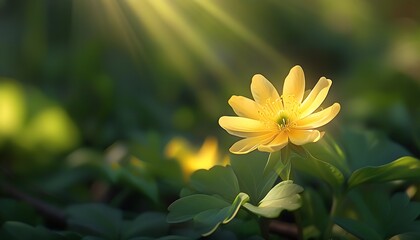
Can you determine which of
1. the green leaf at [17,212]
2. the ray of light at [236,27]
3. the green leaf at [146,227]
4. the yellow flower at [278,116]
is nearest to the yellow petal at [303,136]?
the yellow flower at [278,116]

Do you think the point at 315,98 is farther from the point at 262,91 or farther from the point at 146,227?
the point at 146,227

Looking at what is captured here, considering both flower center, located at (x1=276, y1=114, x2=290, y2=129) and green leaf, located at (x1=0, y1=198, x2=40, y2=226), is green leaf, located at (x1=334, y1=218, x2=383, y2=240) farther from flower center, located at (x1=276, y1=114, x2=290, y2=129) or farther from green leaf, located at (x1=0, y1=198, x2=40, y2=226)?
green leaf, located at (x1=0, y1=198, x2=40, y2=226)

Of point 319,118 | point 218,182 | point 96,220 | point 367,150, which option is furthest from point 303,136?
point 96,220

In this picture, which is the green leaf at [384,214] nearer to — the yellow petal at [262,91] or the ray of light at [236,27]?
the yellow petal at [262,91]

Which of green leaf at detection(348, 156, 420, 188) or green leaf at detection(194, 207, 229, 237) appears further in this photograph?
green leaf at detection(348, 156, 420, 188)

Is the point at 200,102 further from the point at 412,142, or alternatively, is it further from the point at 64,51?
the point at 412,142

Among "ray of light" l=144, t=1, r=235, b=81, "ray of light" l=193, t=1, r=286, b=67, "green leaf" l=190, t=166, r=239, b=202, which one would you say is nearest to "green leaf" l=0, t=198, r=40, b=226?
"green leaf" l=190, t=166, r=239, b=202

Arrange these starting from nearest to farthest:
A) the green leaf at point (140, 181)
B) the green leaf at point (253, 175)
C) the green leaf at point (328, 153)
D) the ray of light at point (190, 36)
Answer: the green leaf at point (253, 175) < the green leaf at point (328, 153) < the green leaf at point (140, 181) < the ray of light at point (190, 36)
